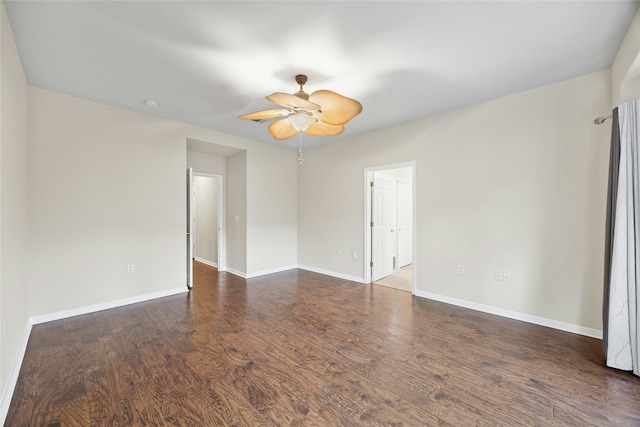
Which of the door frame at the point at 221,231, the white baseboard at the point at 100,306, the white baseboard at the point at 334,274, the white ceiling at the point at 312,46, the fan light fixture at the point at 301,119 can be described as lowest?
the white baseboard at the point at 334,274

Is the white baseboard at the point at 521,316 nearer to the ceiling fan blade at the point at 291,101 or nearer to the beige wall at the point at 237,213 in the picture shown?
the ceiling fan blade at the point at 291,101

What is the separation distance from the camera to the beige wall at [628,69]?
6.37 feet

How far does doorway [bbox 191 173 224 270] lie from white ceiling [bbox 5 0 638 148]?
2.93 meters

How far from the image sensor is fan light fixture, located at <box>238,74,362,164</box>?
7.05ft

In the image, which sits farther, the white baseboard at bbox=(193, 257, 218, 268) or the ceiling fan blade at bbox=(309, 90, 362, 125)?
the white baseboard at bbox=(193, 257, 218, 268)

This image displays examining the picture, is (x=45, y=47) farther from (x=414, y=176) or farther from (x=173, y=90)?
(x=414, y=176)

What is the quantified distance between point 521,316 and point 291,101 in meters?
3.55

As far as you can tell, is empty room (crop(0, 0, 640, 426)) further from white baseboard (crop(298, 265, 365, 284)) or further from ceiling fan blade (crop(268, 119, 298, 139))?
white baseboard (crop(298, 265, 365, 284))

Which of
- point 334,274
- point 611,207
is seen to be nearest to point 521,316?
point 611,207

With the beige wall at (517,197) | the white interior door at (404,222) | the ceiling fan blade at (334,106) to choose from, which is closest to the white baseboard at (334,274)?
the beige wall at (517,197)

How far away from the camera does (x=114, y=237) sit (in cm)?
353

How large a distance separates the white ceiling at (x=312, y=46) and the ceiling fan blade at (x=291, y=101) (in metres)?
0.49

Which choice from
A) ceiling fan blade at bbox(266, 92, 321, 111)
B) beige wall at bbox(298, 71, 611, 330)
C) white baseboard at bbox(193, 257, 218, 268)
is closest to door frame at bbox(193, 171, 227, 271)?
white baseboard at bbox(193, 257, 218, 268)

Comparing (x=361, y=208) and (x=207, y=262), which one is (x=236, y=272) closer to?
(x=207, y=262)
